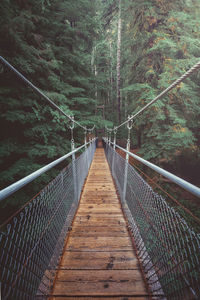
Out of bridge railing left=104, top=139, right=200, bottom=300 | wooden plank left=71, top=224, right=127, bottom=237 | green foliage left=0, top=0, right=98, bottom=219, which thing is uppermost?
green foliage left=0, top=0, right=98, bottom=219

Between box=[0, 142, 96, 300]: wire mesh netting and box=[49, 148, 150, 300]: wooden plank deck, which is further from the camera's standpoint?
box=[49, 148, 150, 300]: wooden plank deck

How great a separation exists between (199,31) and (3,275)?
805 centimetres

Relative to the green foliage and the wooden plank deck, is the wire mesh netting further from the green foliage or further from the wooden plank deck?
the green foliage

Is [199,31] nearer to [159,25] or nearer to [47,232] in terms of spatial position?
[159,25]

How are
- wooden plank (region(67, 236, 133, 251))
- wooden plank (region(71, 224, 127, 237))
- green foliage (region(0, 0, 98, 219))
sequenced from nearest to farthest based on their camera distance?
wooden plank (region(67, 236, 133, 251)), wooden plank (region(71, 224, 127, 237)), green foliage (region(0, 0, 98, 219))

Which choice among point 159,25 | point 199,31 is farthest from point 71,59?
point 199,31

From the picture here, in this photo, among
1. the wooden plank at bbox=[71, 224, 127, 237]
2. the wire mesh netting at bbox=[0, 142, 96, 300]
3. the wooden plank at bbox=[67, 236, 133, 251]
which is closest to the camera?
the wire mesh netting at bbox=[0, 142, 96, 300]

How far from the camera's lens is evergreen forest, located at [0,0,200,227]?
3.42 m

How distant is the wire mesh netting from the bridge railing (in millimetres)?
813

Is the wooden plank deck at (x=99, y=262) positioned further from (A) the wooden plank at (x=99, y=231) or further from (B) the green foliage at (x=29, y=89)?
(B) the green foliage at (x=29, y=89)

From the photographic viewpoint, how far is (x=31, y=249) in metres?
0.86

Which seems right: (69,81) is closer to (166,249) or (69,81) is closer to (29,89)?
(29,89)

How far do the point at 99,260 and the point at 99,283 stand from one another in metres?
0.21

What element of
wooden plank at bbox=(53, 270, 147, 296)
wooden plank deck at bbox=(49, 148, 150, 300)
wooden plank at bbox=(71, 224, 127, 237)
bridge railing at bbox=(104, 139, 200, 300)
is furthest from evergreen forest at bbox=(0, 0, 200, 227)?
bridge railing at bbox=(104, 139, 200, 300)
